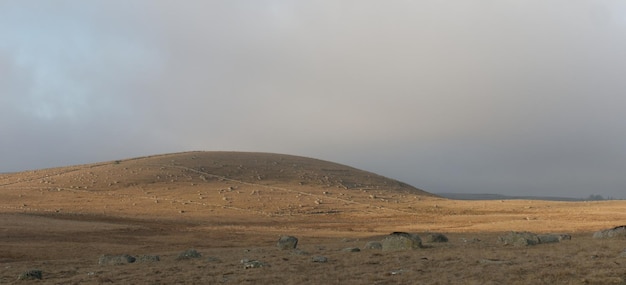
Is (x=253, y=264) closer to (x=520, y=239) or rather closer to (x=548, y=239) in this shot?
(x=520, y=239)

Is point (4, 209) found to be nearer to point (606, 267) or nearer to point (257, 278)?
point (257, 278)

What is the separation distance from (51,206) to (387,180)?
220ft

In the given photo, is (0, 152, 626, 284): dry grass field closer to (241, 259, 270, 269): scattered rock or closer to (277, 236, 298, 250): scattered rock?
(241, 259, 270, 269): scattered rock

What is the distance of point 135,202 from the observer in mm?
74250

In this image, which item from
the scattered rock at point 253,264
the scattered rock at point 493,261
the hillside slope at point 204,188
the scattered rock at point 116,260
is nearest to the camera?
the scattered rock at point 493,261

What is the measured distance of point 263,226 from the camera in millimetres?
55781

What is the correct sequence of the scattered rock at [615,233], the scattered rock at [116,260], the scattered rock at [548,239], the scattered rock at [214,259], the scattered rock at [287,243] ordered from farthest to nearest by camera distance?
the scattered rock at [287,243]
the scattered rock at [615,233]
the scattered rock at [548,239]
the scattered rock at [116,260]
the scattered rock at [214,259]

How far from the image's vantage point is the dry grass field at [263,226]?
19625 mm

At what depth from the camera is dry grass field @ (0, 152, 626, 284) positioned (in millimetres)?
Answer: 19625

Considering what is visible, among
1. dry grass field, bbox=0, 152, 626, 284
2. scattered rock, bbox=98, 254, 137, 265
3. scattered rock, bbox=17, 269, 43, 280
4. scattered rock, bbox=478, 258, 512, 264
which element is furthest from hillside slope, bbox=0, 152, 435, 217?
scattered rock, bbox=478, 258, 512, 264

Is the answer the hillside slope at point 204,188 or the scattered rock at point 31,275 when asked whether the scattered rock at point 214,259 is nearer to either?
the scattered rock at point 31,275

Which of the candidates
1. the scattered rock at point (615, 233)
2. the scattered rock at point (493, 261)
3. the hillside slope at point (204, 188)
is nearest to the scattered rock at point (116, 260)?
the scattered rock at point (493, 261)

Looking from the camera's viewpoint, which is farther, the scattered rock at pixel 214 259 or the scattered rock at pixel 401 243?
the scattered rock at pixel 401 243

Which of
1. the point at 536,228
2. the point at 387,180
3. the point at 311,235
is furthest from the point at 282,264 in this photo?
the point at 387,180
